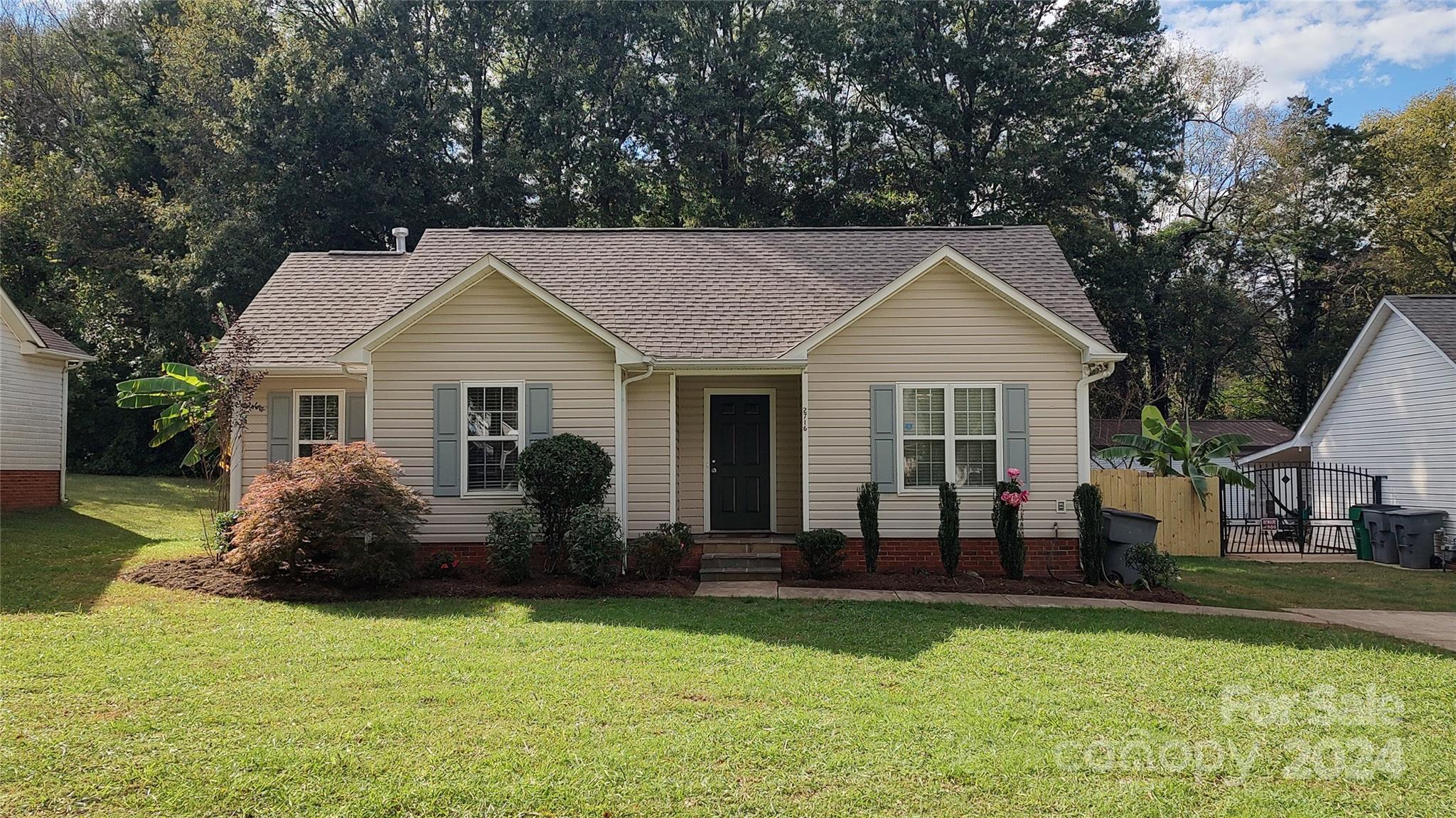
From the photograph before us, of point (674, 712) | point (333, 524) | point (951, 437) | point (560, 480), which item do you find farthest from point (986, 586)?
point (333, 524)

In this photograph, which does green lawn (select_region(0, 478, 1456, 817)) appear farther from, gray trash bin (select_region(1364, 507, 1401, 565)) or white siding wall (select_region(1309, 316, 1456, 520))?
white siding wall (select_region(1309, 316, 1456, 520))

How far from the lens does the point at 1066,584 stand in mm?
11742

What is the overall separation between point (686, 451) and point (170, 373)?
28.6ft

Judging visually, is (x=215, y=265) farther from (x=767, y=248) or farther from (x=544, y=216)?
(x=767, y=248)

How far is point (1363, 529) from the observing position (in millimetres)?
16969

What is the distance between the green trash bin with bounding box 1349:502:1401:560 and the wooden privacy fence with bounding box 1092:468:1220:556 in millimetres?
2918

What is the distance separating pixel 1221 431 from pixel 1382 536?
12804mm

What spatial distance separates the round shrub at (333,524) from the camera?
10.4 meters

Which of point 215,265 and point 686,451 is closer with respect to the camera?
point 686,451

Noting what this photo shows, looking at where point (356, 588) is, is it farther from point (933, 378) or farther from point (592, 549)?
point (933, 378)

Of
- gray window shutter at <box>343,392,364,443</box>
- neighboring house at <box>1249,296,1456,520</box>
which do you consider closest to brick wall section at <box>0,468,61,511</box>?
gray window shutter at <box>343,392,364,443</box>

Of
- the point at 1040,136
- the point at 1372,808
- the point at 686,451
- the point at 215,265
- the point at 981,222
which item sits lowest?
the point at 1372,808

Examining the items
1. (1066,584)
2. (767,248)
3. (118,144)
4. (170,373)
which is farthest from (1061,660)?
(118,144)

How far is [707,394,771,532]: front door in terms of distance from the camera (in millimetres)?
14102
